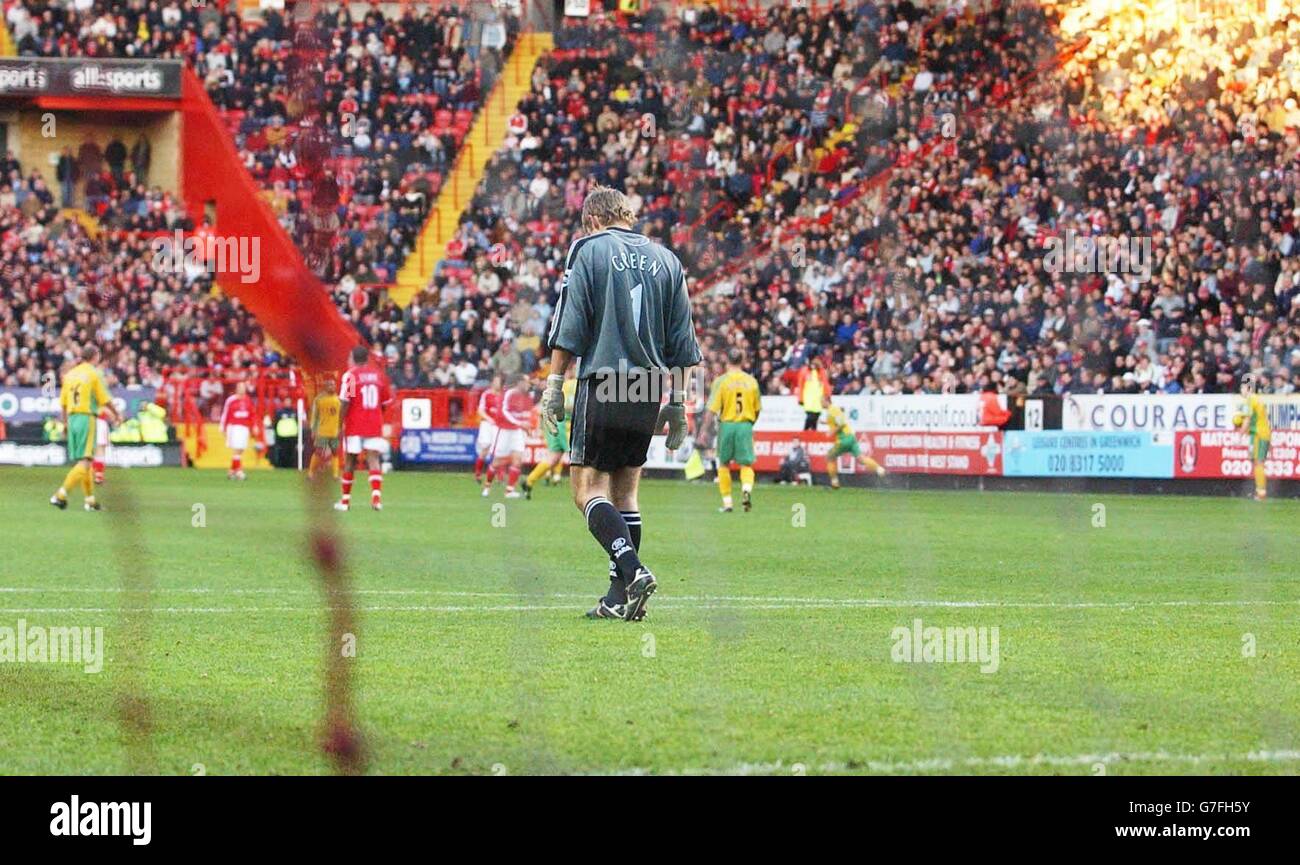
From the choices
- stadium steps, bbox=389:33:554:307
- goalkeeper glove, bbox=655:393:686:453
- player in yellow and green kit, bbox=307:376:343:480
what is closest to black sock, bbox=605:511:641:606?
goalkeeper glove, bbox=655:393:686:453

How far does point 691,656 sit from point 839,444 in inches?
892

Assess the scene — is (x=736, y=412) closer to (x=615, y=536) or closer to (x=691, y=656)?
(x=615, y=536)

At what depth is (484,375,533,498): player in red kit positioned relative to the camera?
2870 cm

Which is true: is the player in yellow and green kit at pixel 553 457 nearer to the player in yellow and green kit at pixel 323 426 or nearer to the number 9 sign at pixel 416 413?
the number 9 sign at pixel 416 413

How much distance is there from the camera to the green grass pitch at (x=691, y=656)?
5.72 metres

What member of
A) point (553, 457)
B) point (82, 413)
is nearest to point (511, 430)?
point (553, 457)

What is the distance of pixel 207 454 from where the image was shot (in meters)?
39.0

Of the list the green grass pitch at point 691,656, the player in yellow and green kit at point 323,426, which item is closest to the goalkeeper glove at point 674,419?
the green grass pitch at point 691,656

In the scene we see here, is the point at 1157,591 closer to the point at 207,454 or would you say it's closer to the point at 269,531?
the point at 269,531

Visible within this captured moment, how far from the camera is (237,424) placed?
33.8 m

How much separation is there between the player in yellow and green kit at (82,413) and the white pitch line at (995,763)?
60.7 feet

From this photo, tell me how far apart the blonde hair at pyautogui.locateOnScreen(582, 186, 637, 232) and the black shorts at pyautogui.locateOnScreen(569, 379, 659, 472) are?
0.79 m
